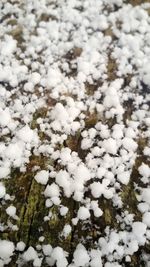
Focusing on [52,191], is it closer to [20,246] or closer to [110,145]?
[20,246]

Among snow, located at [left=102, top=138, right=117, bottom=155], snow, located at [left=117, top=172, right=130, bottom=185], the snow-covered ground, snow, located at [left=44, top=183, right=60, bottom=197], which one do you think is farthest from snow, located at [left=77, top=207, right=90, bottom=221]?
snow, located at [left=102, top=138, right=117, bottom=155]

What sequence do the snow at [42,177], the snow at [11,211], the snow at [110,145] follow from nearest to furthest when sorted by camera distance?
1. the snow at [11,211]
2. the snow at [42,177]
3. the snow at [110,145]

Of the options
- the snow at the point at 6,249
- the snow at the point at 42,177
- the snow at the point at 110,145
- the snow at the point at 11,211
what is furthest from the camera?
the snow at the point at 110,145

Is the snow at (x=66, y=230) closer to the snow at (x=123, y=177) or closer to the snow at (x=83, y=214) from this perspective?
the snow at (x=83, y=214)

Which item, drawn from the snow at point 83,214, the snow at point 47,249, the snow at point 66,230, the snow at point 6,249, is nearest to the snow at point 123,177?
the snow at point 83,214

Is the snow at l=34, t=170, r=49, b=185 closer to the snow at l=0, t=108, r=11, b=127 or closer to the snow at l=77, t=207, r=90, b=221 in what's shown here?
the snow at l=77, t=207, r=90, b=221

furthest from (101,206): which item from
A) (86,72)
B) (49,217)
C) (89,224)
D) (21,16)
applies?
(21,16)

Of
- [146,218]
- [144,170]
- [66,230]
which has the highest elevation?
[144,170]

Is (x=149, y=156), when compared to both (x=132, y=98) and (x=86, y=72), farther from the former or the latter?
(x=86, y=72)

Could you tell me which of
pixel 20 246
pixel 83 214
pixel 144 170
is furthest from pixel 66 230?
pixel 144 170
